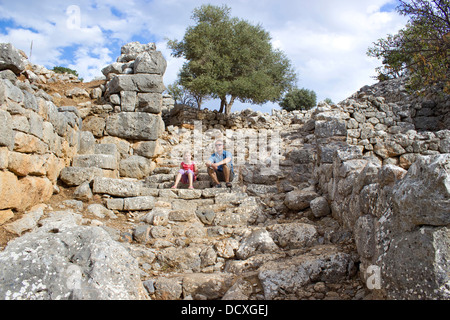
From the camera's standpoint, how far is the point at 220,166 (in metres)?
7.31

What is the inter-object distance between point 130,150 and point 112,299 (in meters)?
6.55

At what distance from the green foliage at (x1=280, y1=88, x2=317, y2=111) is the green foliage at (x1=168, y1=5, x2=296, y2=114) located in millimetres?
8378

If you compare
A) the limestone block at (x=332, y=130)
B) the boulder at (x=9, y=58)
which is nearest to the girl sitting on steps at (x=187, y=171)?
the limestone block at (x=332, y=130)

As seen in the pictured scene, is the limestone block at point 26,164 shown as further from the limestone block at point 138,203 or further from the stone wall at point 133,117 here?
the stone wall at point 133,117

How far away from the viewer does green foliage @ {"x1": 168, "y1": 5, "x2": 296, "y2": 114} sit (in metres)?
16.2

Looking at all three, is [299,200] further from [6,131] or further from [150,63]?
[150,63]

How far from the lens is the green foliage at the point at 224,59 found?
53.3 ft

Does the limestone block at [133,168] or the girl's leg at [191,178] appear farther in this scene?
the limestone block at [133,168]

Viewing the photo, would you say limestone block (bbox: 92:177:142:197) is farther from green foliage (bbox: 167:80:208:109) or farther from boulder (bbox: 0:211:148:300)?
green foliage (bbox: 167:80:208:109)

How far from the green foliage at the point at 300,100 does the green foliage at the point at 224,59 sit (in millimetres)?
8378

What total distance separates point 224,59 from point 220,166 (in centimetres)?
1073

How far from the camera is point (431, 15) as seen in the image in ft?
31.2

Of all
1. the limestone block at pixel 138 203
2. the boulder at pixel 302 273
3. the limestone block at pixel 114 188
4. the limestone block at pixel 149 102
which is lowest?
the boulder at pixel 302 273

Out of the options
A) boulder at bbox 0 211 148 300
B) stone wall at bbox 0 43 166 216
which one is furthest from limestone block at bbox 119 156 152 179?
boulder at bbox 0 211 148 300
